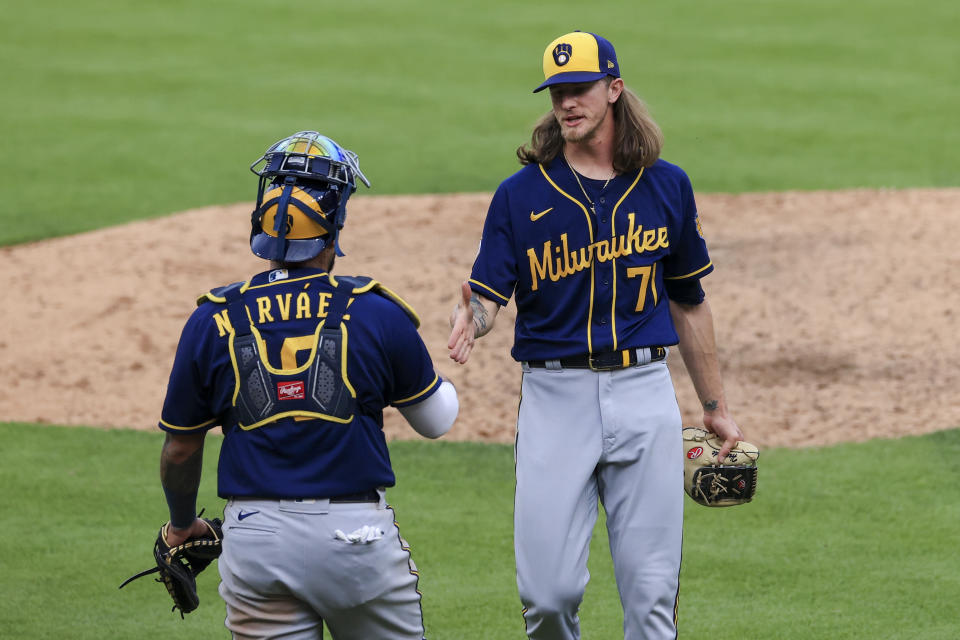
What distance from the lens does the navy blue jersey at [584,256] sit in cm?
490

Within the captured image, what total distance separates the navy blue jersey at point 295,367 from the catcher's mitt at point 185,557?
1.77 ft

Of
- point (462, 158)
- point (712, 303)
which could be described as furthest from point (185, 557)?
point (462, 158)

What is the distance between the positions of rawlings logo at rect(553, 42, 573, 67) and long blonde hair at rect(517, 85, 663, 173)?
0.29m

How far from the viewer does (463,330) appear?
4.76 m

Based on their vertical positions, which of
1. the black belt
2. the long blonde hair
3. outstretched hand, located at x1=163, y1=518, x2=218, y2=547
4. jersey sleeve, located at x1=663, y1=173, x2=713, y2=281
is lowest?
outstretched hand, located at x1=163, y1=518, x2=218, y2=547

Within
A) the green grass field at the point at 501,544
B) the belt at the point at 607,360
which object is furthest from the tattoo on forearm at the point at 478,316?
the green grass field at the point at 501,544

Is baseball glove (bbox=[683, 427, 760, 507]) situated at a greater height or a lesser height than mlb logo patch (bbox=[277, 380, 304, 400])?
lesser

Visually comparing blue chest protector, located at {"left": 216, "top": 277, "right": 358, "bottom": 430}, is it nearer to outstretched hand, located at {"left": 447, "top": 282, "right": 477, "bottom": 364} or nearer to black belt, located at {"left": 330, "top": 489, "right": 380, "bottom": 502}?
black belt, located at {"left": 330, "top": 489, "right": 380, "bottom": 502}

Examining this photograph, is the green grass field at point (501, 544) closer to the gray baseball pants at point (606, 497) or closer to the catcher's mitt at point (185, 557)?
the gray baseball pants at point (606, 497)

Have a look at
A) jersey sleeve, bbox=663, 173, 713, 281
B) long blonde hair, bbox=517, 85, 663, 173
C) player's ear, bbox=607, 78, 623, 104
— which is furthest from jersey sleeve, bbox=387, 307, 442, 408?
player's ear, bbox=607, 78, 623, 104

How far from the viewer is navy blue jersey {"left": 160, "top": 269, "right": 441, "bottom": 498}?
3.93 metres

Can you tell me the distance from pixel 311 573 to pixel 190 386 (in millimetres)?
691

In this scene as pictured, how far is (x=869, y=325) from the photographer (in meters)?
10.9

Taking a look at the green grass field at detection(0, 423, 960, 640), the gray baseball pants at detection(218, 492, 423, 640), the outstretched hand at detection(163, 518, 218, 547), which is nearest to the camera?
the gray baseball pants at detection(218, 492, 423, 640)
